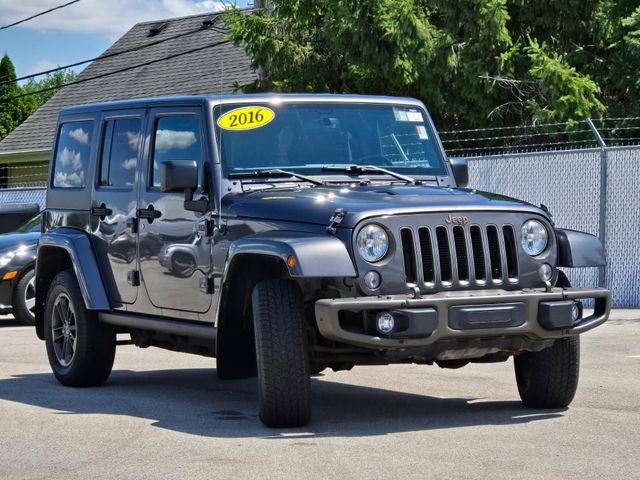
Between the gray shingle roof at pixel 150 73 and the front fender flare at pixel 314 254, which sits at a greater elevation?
the gray shingle roof at pixel 150 73

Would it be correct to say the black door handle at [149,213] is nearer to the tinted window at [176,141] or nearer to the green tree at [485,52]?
the tinted window at [176,141]

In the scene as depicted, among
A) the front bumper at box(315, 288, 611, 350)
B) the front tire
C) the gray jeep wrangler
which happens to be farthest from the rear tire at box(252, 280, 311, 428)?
the front tire

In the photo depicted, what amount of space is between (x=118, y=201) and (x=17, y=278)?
664 cm

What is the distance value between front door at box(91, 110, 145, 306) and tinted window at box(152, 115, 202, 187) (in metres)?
0.25

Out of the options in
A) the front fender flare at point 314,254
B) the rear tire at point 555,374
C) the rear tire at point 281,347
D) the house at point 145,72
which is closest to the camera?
the front fender flare at point 314,254

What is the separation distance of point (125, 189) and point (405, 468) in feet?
13.0

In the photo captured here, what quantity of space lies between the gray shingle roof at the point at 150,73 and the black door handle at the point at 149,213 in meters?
27.0

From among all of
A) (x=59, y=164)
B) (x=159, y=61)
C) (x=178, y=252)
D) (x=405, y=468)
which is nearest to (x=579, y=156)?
(x=59, y=164)

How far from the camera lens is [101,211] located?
10.1 metres

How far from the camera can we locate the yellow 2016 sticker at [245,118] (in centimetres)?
899

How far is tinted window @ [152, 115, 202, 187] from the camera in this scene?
9.14 m

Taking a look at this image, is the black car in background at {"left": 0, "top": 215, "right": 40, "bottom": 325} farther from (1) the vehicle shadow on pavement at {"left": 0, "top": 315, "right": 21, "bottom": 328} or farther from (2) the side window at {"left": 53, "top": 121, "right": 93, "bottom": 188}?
(2) the side window at {"left": 53, "top": 121, "right": 93, "bottom": 188}

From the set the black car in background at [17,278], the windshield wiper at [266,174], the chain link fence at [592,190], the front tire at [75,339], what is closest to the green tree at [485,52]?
the chain link fence at [592,190]

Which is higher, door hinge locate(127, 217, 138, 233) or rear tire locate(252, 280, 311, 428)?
door hinge locate(127, 217, 138, 233)
